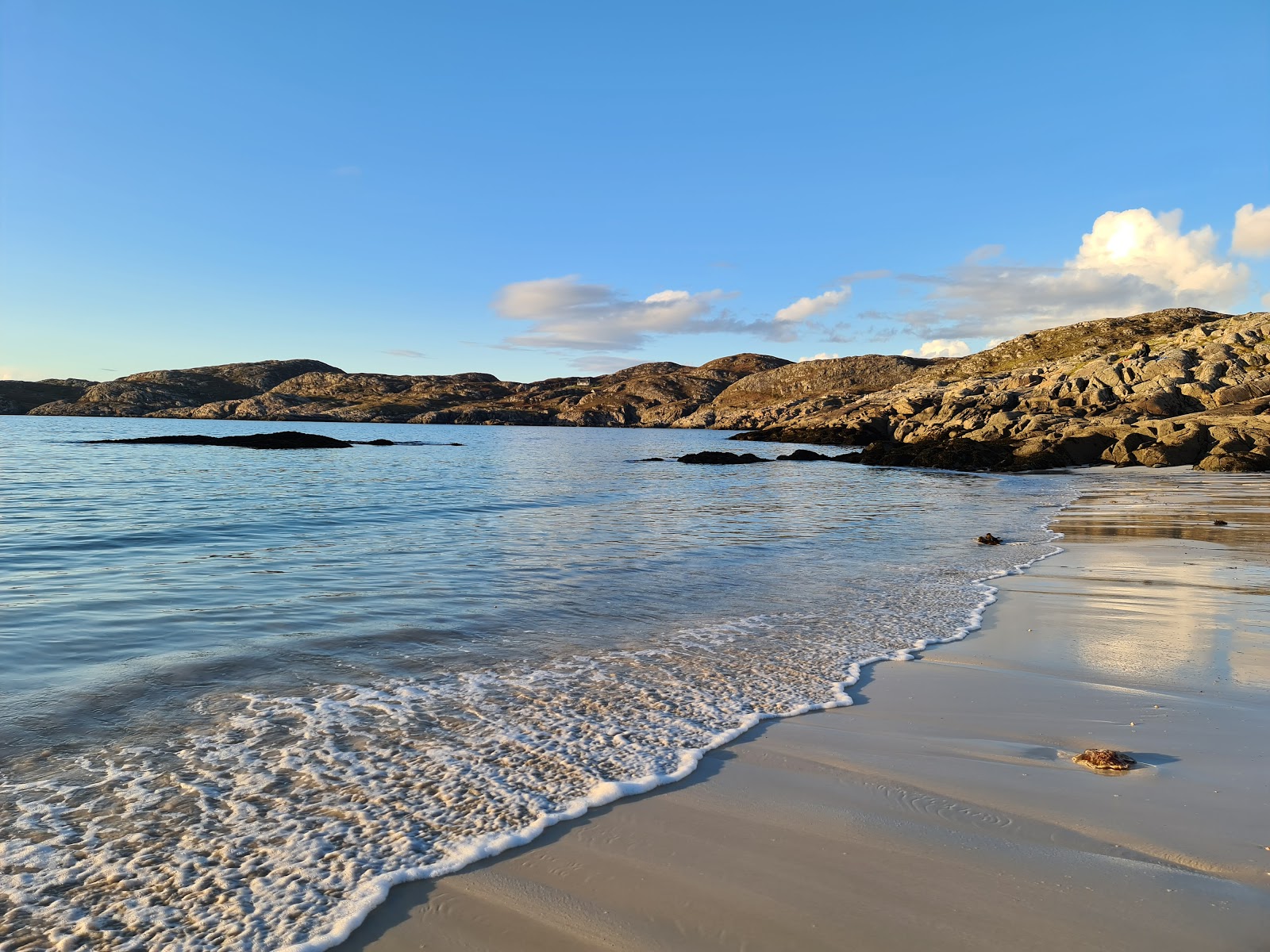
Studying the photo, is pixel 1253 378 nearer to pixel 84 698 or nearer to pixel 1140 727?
pixel 1140 727

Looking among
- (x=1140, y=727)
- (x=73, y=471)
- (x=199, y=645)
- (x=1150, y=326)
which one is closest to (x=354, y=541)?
(x=199, y=645)

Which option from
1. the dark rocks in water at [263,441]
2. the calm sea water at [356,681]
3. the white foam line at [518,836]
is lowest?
the calm sea water at [356,681]

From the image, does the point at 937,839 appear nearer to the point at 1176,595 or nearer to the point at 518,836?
the point at 518,836

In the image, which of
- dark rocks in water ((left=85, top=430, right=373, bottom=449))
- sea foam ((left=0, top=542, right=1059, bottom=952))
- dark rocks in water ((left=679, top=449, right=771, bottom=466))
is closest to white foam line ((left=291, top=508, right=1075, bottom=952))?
sea foam ((left=0, top=542, right=1059, bottom=952))

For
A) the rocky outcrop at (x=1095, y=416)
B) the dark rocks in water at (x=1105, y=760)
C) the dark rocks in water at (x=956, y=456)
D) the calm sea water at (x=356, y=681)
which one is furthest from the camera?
the dark rocks in water at (x=956, y=456)

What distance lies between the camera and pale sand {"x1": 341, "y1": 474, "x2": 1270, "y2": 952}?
311 centimetres

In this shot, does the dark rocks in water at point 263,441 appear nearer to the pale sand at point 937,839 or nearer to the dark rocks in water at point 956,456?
the dark rocks in water at point 956,456

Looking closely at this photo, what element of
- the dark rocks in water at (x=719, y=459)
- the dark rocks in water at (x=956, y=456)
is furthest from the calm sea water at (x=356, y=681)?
the dark rocks in water at (x=719, y=459)

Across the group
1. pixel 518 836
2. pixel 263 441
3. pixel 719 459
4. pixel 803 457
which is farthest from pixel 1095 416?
pixel 263 441

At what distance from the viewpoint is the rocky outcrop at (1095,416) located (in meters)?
41.5

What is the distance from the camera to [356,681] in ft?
21.7

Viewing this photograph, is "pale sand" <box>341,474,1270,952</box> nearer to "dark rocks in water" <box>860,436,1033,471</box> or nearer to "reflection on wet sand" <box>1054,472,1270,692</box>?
"reflection on wet sand" <box>1054,472,1270,692</box>

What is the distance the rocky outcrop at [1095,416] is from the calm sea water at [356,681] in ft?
99.3

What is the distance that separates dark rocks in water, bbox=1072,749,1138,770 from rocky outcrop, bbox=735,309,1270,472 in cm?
4144
